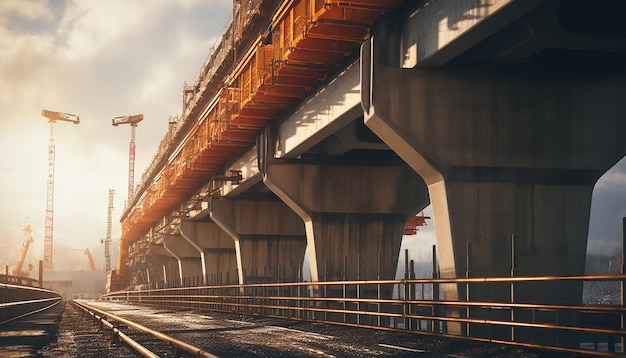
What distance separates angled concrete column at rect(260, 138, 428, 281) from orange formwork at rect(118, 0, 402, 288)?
2.41 m

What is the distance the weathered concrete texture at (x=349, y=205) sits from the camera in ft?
102

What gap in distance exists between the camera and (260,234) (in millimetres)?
43281

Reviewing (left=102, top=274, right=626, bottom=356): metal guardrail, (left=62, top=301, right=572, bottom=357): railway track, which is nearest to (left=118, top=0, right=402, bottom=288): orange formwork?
(left=102, top=274, right=626, bottom=356): metal guardrail

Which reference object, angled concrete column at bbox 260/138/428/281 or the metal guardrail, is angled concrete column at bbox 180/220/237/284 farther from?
angled concrete column at bbox 260/138/428/281

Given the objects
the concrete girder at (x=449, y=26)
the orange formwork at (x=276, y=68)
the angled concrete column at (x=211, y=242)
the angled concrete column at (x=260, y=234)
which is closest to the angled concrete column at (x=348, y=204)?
the orange formwork at (x=276, y=68)

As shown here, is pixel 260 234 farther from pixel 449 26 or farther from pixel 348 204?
pixel 449 26

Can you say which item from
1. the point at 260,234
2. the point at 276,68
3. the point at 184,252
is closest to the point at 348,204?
the point at 276,68

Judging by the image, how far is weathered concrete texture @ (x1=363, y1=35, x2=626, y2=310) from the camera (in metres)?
18.4

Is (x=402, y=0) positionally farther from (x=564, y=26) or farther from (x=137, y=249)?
(x=137, y=249)

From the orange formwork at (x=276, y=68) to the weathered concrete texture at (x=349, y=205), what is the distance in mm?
2799

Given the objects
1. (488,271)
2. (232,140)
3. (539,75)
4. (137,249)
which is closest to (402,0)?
(539,75)

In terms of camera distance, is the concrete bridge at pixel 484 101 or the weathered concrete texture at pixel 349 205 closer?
the concrete bridge at pixel 484 101

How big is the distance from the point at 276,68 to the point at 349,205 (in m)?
8.92

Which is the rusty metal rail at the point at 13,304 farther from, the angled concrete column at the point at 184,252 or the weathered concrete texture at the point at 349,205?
the angled concrete column at the point at 184,252
